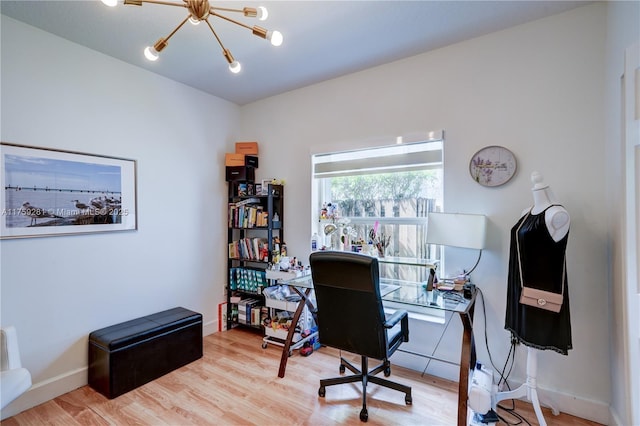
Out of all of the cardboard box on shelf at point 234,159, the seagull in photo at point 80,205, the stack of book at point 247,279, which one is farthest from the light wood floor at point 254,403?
the cardboard box on shelf at point 234,159

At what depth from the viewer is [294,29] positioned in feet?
7.02

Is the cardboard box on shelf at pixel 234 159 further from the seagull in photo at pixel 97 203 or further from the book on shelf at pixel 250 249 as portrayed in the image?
the seagull in photo at pixel 97 203

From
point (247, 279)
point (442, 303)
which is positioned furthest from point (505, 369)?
point (247, 279)

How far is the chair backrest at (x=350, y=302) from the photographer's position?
1.77 m

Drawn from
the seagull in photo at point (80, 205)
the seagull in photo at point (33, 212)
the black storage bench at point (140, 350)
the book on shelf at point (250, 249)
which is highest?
the seagull in photo at point (80, 205)

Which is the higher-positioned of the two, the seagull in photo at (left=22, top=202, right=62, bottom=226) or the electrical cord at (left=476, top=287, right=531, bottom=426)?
the seagull in photo at (left=22, top=202, right=62, bottom=226)

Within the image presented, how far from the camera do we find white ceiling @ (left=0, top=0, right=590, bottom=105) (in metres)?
1.91

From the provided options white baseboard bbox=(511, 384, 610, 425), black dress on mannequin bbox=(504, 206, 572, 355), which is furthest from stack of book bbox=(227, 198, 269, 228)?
white baseboard bbox=(511, 384, 610, 425)

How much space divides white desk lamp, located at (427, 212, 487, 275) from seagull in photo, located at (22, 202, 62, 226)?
2.89 meters

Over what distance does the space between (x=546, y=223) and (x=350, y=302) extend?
1215 millimetres

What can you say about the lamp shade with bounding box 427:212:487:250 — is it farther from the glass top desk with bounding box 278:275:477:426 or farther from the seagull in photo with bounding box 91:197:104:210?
the seagull in photo with bounding box 91:197:104:210

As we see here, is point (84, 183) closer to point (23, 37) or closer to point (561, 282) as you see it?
point (23, 37)

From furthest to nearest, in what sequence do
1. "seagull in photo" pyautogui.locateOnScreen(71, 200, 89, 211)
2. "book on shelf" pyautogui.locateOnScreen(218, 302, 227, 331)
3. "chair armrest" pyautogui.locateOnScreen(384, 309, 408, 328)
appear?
1. "book on shelf" pyautogui.locateOnScreen(218, 302, 227, 331)
2. "seagull in photo" pyautogui.locateOnScreen(71, 200, 89, 211)
3. "chair armrest" pyautogui.locateOnScreen(384, 309, 408, 328)

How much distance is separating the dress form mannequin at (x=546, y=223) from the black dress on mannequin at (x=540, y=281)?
32 millimetres
